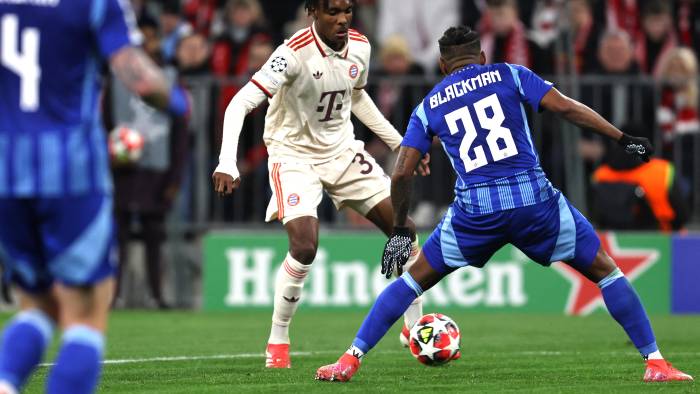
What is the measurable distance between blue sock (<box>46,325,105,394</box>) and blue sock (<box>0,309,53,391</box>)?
0.46ft

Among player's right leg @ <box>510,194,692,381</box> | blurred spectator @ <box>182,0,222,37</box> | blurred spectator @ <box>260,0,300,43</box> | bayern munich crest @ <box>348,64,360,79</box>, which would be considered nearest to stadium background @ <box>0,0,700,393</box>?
blurred spectator @ <box>182,0,222,37</box>

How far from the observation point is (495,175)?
7961 mm

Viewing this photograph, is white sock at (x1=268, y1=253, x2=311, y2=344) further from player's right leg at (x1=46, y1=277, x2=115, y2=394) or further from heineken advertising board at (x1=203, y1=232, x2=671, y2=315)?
heineken advertising board at (x1=203, y1=232, x2=671, y2=315)

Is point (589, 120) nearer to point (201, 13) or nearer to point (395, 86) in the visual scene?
point (395, 86)

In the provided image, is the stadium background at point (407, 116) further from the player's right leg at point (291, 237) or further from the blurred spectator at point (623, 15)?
the player's right leg at point (291, 237)

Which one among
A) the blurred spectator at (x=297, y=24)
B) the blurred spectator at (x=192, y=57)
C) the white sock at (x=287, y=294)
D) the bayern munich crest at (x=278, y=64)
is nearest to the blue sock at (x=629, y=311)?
the white sock at (x=287, y=294)

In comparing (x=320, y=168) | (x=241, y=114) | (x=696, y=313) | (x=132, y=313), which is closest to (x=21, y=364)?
(x=241, y=114)

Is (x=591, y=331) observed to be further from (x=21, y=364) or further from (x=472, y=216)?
(x=21, y=364)

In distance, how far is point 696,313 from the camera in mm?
15273

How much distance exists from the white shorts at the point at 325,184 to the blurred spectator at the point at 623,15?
7593 millimetres

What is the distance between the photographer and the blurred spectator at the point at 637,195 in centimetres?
1463

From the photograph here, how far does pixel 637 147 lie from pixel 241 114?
8.80 feet

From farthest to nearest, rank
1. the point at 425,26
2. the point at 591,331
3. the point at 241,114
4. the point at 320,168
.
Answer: the point at 425,26, the point at 591,331, the point at 320,168, the point at 241,114

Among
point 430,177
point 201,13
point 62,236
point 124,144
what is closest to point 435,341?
point 62,236
